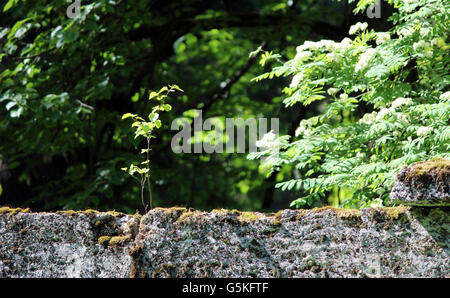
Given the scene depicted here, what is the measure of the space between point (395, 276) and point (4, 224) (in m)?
1.58

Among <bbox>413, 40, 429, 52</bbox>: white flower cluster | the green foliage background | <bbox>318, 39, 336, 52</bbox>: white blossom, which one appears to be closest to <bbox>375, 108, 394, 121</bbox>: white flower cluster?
<bbox>413, 40, 429, 52</bbox>: white flower cluster

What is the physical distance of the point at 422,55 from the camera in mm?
3338

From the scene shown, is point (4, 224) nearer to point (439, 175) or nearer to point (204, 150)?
point (439, 175)

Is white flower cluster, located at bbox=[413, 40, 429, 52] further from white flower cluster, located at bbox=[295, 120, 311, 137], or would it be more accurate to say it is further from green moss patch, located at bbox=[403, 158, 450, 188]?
green moss patch, located at bbox=[403, 158, 450, 188]

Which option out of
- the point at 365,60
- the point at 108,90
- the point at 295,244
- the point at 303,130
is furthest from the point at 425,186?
the point at 108,90

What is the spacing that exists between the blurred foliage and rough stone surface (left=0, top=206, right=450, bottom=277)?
139 inches

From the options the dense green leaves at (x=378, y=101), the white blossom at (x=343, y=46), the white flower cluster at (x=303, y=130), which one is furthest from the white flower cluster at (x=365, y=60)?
the white flower cluster at (x=303, y=130)

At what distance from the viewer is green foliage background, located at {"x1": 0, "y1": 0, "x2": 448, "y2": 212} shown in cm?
606

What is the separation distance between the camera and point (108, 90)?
6.18 metres

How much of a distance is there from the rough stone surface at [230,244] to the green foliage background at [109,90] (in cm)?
369

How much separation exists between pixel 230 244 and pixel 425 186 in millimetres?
764

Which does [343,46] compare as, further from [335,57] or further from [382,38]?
[382,38]

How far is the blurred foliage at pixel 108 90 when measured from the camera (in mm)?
6082
